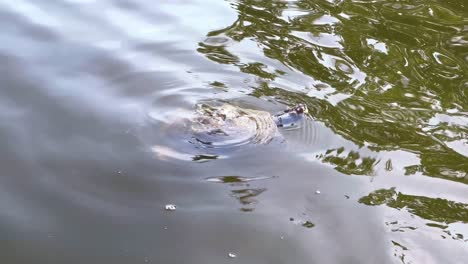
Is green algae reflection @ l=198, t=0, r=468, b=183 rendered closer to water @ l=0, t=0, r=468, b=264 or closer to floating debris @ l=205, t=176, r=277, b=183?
water @ l=0, t=0, r=468, b=264

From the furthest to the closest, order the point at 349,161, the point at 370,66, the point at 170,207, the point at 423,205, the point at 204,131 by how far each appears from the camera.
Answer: the point at 370,66 < the point at 204,131 < the point at 349,161 < the point at 423,205 < the point at 170,207

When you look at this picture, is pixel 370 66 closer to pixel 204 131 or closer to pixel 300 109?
pixel 300 109

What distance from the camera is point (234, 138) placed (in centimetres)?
381

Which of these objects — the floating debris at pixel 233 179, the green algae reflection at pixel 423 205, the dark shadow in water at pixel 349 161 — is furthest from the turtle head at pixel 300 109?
the green algae reflection at pixel 423 205

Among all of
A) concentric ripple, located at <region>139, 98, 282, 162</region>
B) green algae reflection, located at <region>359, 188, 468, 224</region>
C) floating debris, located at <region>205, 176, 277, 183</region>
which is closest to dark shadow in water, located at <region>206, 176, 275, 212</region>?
floating debris, located at <region>205, 176, 277, 183</region>

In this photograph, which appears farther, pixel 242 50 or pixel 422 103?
pixel 242 50

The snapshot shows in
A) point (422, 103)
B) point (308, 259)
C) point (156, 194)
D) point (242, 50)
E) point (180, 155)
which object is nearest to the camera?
point (308, 259)

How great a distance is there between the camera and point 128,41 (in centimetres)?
497

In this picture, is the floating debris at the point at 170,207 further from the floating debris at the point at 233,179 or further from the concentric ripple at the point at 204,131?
the concentric ripple at the point at 204,131

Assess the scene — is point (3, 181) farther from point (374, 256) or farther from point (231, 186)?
point (374, 256)

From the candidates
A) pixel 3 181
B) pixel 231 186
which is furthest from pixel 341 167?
pixel 3 181

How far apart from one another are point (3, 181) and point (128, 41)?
6.29 ft

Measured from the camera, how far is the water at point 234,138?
3109 millimetres

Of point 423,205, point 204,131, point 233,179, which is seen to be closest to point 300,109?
point 204,131
